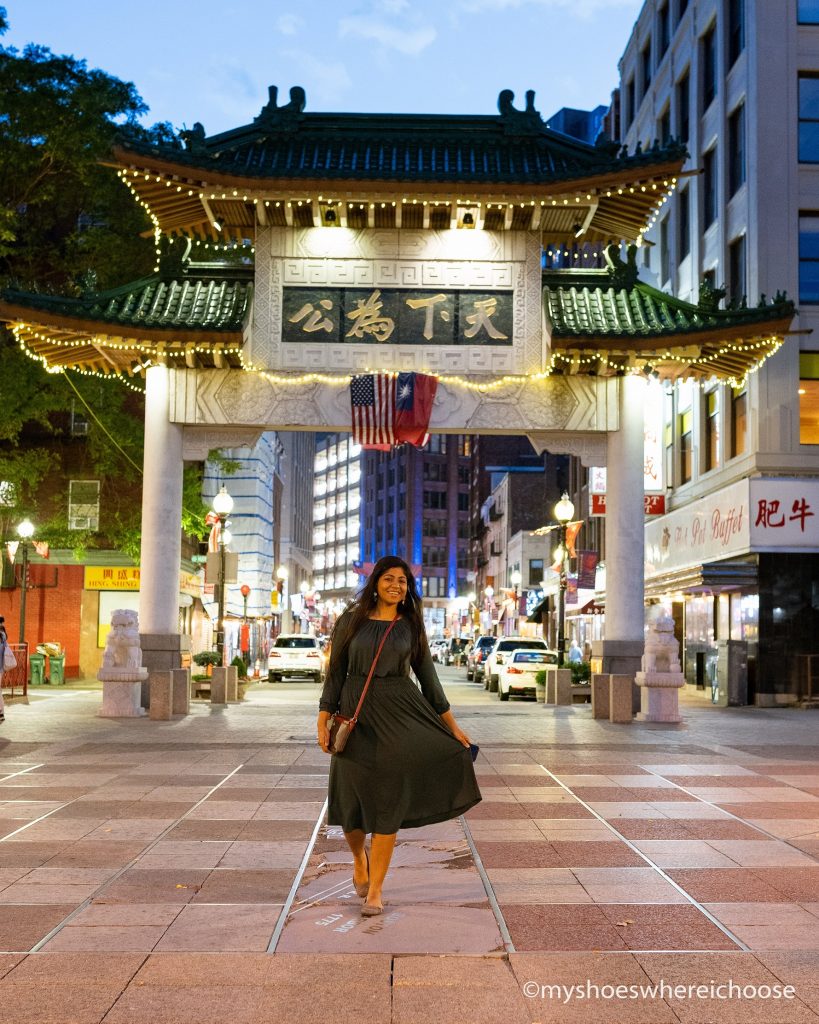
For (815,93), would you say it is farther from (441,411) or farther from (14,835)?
(14,835)

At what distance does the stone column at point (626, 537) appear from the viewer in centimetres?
2398

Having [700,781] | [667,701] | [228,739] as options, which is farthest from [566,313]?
[700,781]

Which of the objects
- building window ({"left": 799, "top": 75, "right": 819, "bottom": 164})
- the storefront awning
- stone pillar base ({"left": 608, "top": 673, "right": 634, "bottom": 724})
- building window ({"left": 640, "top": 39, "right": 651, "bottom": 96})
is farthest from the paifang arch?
the storefront awning

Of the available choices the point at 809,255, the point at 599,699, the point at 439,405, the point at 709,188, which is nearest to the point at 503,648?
→ the point at 709,188

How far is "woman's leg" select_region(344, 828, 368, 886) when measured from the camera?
7.30 meters

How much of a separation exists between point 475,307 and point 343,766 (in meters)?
17.4

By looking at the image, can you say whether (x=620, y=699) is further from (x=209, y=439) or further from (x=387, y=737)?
(x=387, y=737)

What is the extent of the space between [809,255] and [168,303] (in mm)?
16394

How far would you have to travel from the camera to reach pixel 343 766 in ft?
23.6

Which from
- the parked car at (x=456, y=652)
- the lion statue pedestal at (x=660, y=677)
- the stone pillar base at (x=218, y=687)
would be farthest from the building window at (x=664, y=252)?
the parked car at (x=456, y=652)

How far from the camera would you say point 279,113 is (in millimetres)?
25078

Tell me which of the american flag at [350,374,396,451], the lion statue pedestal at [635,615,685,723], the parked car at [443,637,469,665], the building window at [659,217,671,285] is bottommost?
the parked car at [443,637,469,665]

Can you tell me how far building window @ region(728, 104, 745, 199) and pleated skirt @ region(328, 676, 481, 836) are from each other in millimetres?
28141

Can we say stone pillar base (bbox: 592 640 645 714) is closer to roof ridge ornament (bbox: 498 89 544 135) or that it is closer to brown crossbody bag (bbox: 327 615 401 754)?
roof ridge ornament (bbox: 498 89 544 135)
